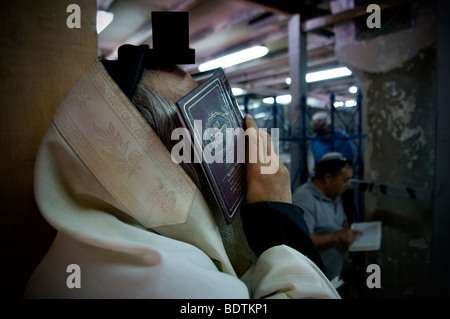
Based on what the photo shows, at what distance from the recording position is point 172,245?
54 cm

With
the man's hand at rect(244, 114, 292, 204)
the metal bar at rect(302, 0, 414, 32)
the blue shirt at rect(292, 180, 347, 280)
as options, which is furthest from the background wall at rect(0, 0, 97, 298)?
the metal bar at rect(302, 0, 414, 32)

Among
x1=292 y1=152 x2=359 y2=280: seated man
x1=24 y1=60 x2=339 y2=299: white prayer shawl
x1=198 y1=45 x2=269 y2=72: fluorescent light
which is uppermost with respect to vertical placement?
x1=198 y1=45 x2=269 y2=72: fluorescent light

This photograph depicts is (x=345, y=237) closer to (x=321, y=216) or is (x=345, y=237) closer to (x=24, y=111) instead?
(x=321, y=216)

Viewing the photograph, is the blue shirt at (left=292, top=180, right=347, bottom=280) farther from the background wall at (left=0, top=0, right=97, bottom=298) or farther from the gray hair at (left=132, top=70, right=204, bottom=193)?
the background wall at (left=0, top=0, right=97, bottom=298)

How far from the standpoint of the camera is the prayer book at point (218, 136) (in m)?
0.62

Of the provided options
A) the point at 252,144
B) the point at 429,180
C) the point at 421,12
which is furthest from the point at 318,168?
the point at 252,144

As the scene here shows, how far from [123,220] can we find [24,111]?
535mm

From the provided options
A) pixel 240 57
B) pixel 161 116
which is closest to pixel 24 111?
pixel 161 116

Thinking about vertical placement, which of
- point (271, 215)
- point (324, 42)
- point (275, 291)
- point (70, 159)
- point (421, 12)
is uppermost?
point (324, 42)

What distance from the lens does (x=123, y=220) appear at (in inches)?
22.6

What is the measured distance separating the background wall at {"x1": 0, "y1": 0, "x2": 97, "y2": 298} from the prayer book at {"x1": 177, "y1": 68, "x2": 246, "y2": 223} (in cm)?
48

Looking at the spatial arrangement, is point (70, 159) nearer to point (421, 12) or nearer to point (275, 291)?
point (275, 291)

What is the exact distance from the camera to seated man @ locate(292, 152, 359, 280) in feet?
6.81

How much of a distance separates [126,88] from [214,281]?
479mm
